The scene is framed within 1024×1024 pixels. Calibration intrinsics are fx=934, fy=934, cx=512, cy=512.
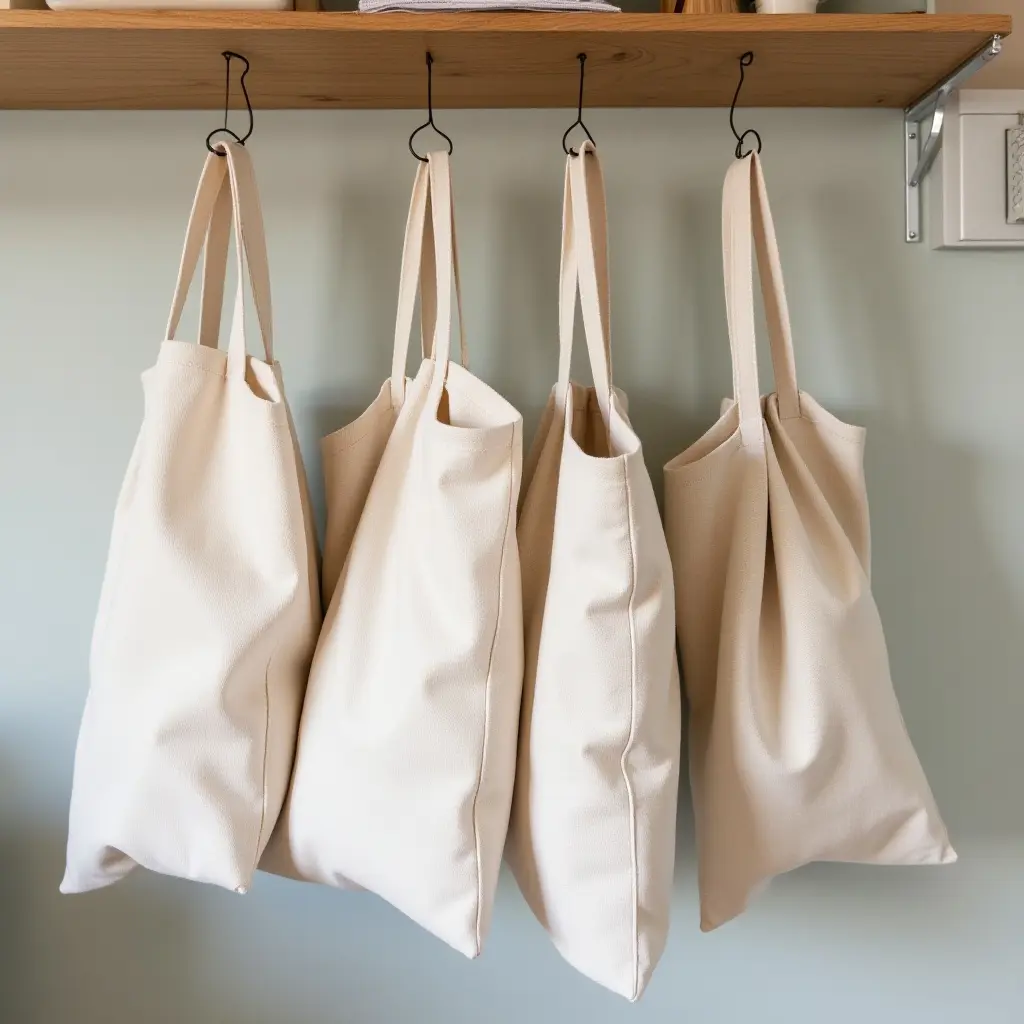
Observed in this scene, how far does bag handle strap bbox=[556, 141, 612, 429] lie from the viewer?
72cm

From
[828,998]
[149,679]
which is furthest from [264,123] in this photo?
[828,998]

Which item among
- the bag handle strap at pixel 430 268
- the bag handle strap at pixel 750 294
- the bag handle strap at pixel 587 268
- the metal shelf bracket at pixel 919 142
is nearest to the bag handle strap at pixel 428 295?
the bag handle strap at pixel 430 268

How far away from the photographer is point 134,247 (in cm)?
88

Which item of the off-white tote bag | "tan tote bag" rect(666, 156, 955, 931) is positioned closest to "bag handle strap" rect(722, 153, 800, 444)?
"tan tote bag" rect(666, 156, 955, 931)

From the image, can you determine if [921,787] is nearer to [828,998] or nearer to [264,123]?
[828,998]

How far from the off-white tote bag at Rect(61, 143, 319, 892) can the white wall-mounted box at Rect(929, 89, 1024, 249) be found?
630 mm

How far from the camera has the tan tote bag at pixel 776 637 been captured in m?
0.73

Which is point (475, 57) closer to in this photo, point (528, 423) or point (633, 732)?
point (528, 423)

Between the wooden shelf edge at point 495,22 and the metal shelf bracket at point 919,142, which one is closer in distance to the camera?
the wooden shelf edge at point 495,22

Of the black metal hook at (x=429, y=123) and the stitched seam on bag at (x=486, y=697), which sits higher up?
the black metal hook at (x=429, y=123)

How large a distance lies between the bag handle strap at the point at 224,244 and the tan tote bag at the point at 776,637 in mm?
368

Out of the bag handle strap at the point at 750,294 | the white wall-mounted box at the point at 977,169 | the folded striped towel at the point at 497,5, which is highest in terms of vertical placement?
the folded striped towel at the point at 497,5

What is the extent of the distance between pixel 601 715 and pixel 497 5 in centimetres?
53

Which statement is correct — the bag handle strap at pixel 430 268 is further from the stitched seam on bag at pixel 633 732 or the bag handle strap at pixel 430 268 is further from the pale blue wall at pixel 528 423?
the stitched seam on bag at pixel 633 732
